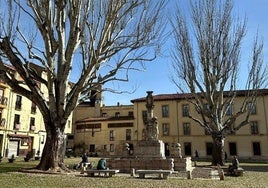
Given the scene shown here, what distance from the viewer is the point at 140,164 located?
1609cm

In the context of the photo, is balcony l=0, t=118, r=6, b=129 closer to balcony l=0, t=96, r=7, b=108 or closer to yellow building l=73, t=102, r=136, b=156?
balcony l=0, t=96, r=7, b=108

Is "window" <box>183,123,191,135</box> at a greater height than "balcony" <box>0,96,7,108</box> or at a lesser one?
lesser

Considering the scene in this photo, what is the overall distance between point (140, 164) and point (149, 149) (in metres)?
1.95

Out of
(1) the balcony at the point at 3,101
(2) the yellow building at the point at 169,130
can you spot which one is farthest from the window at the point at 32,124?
(2) the yellow building at the point at 169,130

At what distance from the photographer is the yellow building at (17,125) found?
1362 inches

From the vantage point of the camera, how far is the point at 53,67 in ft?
48.1

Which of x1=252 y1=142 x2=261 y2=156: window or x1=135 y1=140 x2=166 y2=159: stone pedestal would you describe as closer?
x1=135 y1=140 x2=166 y2=159: stone pedestal

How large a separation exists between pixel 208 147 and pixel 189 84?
A: 23635 mm

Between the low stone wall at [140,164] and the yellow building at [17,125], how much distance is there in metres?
18.8

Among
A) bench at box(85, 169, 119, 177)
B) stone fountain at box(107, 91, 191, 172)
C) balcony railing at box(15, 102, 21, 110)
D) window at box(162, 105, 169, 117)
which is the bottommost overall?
bench at box(85, 169, 119, 177)

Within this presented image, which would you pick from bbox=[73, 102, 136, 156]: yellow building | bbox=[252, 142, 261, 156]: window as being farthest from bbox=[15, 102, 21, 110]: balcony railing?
bbox=[252, 142, 261, 156]: window

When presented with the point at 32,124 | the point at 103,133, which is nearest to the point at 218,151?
the point at 32,124

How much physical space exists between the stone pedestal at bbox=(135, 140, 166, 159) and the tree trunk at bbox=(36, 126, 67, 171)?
5.71m

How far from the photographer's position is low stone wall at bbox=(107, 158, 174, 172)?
15.6 metres
